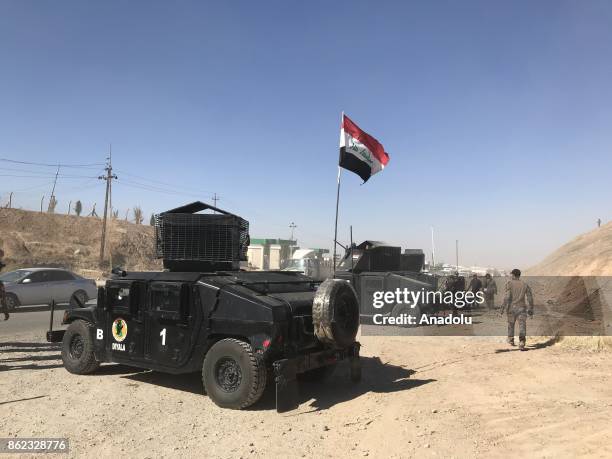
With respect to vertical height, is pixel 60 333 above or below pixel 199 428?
above

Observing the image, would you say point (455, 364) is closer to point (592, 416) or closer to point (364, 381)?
point (364, 381)

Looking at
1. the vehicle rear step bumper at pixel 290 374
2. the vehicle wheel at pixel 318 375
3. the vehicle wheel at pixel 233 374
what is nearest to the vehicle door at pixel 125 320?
the vehicle wheel at pixel 233 374

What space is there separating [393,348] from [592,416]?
5.08 meters

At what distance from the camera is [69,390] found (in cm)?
660

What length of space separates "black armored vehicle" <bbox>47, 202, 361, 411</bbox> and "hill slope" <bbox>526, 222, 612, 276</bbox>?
55.2 ft

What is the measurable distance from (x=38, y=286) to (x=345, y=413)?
14.6m

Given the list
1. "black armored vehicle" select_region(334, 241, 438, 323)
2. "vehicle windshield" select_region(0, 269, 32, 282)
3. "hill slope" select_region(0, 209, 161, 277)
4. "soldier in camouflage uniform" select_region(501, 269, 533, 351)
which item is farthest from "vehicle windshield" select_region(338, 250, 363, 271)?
"hill slope" select_region(0, 209, 161, 277)

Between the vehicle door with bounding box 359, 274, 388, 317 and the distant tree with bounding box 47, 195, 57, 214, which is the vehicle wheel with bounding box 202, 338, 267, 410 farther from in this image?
the distant tree with bounding box 47, 195, 57, 214

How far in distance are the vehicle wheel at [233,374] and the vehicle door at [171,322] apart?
0.46 meters

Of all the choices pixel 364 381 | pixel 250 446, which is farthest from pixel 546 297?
pixel 250 446

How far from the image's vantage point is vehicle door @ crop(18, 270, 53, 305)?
16234 millimetres

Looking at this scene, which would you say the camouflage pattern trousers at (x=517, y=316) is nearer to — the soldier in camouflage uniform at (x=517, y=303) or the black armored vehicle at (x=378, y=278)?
the soldier in camouflage uniform at (x=517, y=303)

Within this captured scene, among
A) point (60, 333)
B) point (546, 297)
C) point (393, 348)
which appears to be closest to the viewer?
point (60, 333)

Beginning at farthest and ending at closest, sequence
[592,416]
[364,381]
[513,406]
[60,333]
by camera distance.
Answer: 1. [60,333]
2. [364,381]
3. [513,406]
4. [592,416]
